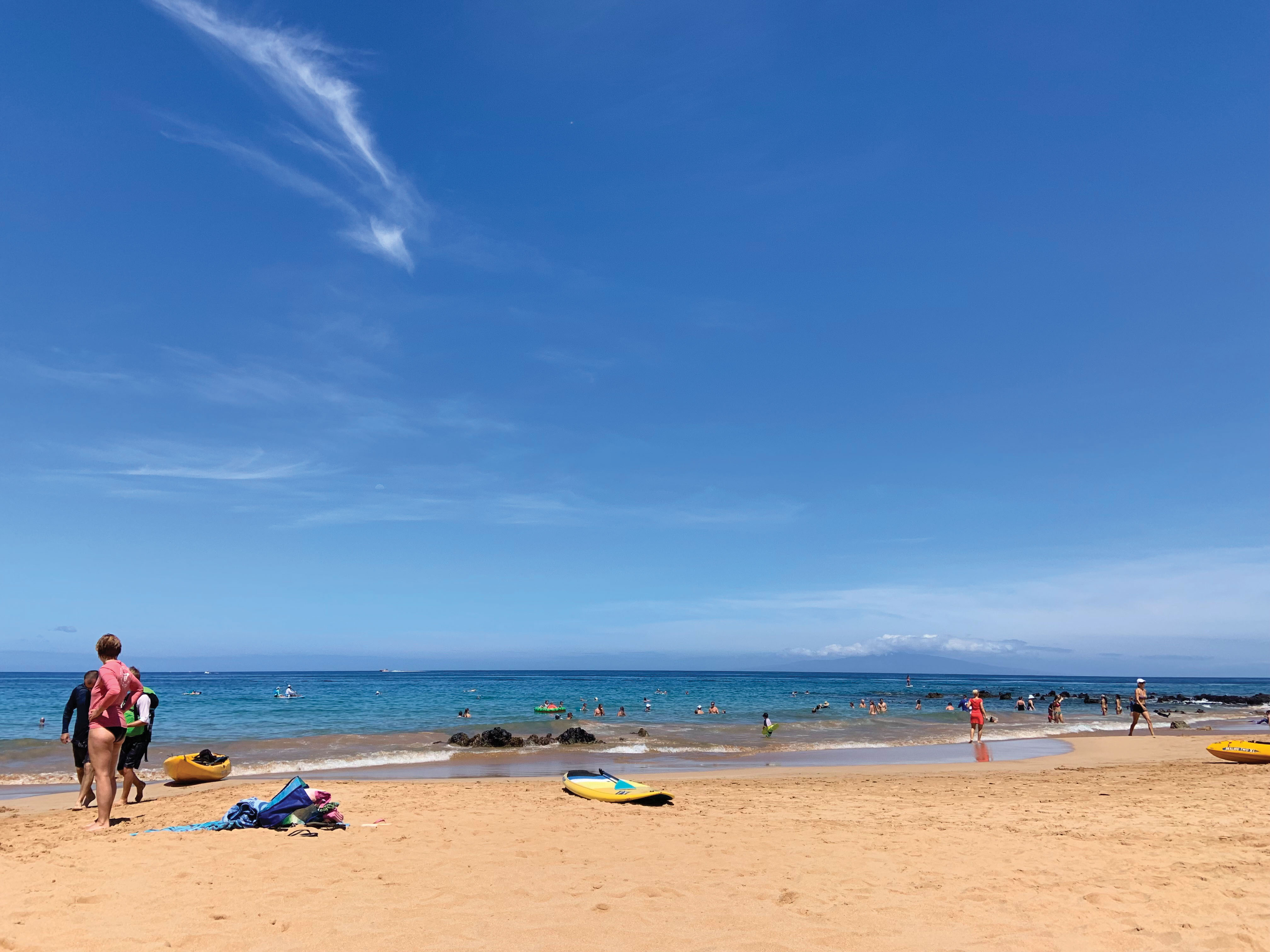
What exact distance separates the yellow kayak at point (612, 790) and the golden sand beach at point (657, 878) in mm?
279

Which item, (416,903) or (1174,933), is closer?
(1174,933)

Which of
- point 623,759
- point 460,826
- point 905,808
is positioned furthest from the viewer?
point 623,759

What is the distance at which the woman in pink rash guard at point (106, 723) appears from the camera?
→ 28.6ft

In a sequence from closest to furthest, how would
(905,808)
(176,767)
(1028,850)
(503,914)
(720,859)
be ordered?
(503,914) → (720,859) → (1028,850) → (905,808) → (176,767)

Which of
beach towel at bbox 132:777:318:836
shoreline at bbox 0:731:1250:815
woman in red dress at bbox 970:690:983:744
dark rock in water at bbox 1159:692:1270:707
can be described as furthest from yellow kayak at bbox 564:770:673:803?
dark rock in water at bbox 1159:692:1270:707

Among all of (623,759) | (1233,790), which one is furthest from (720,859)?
(623,759)

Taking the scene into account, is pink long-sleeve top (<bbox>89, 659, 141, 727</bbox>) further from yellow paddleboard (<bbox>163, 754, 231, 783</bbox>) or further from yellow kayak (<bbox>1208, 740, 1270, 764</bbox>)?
yellow kayak (<bbox>1208, 740, 1270, 764</bbox>)

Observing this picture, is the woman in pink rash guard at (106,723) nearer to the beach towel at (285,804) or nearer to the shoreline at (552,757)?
the beach towel at (285,804)

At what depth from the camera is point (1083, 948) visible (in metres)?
5.37

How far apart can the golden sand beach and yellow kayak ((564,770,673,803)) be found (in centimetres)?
28

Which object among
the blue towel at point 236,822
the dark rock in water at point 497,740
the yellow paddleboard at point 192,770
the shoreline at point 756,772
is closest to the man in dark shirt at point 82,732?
the shoreline at point 756,772

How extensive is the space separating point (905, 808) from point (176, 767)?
46.8ft

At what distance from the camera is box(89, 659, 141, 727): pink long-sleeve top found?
8.69 m

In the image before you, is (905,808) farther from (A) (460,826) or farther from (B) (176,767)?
(B) (176,767)
